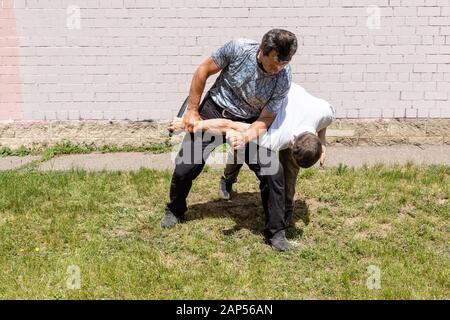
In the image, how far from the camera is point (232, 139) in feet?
14.5

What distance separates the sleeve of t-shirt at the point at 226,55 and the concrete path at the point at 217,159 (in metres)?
1.88

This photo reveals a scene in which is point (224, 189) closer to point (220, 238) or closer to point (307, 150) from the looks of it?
point (220, 238)

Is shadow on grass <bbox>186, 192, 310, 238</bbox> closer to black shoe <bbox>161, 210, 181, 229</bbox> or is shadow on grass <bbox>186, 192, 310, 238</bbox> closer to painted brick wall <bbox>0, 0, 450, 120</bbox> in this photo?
black shoe <bbox>161, 210, 181, 229</bbox>

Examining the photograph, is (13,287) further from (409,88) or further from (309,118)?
(409,88)

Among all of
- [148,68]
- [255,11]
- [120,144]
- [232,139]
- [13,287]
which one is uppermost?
[255,11]

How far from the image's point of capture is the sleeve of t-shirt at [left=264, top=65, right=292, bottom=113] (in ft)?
14.5

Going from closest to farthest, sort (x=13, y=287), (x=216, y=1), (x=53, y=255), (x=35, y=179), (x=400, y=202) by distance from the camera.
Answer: (x=13, y=287) → (x=53, y=255) → (x=400, y=202) → (x=35, y=179) → (x=216, y=1)

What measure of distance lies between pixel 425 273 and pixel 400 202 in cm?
122

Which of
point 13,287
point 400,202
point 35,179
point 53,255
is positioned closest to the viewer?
point 13,287

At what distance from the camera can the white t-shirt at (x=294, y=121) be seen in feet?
14.8

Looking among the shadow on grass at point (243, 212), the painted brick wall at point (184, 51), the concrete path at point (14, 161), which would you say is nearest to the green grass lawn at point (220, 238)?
the shadow on grass at point (243, 212)

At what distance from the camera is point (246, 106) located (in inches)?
182

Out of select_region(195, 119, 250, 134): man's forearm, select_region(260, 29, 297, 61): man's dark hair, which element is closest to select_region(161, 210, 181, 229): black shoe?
select_region(195, 119, 250, 134): man's forearm

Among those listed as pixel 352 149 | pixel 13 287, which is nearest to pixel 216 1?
pixel 352 149
